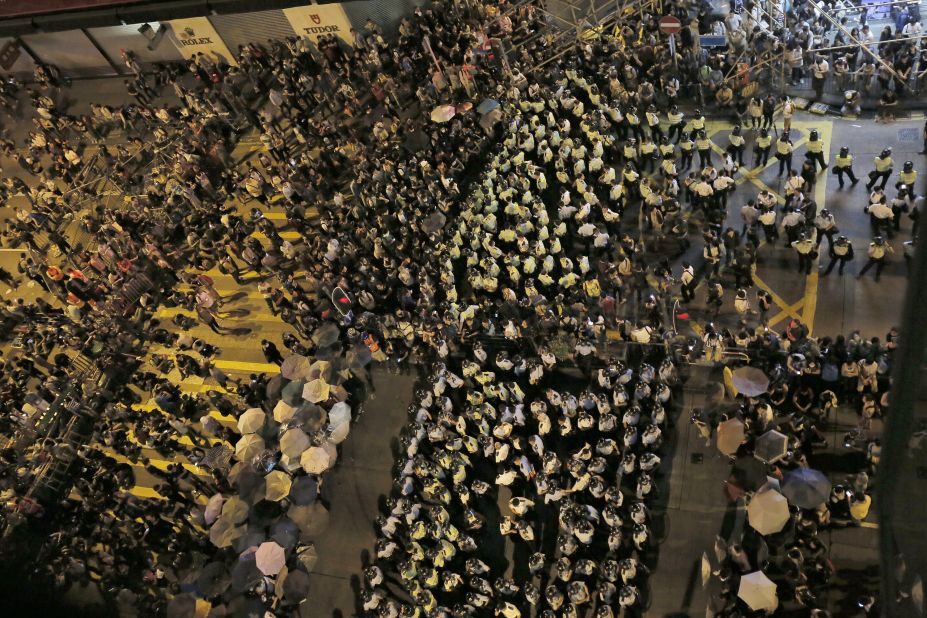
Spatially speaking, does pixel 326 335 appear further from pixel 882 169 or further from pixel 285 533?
pixel 882 169

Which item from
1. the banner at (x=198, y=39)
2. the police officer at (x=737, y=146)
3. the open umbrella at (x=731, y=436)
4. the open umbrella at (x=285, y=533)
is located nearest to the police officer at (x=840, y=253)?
the police officer at (x=737, y=146)

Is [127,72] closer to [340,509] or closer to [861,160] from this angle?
[340,509]

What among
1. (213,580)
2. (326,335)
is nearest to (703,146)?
(326,335)

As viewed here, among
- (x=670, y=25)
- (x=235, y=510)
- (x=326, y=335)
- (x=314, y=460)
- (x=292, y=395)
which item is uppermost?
(x=670, y=25)

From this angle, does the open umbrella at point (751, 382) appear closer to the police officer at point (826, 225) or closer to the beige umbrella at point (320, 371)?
the police officer at point (826, 225)

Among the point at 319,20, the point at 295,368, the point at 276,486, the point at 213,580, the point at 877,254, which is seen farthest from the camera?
the point at 319,20

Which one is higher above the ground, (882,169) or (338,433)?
(882,169)
